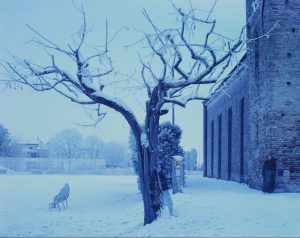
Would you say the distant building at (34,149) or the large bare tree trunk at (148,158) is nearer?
the large bare tree trunk at (148,158)

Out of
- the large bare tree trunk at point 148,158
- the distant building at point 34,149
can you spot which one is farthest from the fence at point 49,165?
the large bare tree trunk at point 148,158

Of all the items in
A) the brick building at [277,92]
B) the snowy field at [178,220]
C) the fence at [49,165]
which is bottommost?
the snowy field at [178,220]

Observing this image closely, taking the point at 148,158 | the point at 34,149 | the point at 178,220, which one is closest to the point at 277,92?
the point at 148,158

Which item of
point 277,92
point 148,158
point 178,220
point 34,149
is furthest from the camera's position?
point 34,149

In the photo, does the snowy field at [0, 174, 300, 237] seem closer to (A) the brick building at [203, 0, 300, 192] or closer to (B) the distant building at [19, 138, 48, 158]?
(A) the brick building at [203, 0, 300, 192]

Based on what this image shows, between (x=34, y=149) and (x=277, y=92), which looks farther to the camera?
(x=34, y=149)

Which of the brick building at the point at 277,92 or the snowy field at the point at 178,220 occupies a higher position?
the brick building at the point at 277,92

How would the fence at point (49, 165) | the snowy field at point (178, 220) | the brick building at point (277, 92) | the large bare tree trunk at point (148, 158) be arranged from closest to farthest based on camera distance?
Result: the snowy field at point (178, 220) → the large bare tree trunk at point (148, 158) → the brick building at point (277, 92) → the fence at point (49, 165)

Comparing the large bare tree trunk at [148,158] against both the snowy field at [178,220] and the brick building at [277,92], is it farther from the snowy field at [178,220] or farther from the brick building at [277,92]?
the brick building at [277,92]

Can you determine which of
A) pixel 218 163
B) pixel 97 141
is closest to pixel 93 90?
pixel 218 163

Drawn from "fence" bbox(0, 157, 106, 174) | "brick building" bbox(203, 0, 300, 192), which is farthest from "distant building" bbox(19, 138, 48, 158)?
"brick building" bbox(203, 0, 300, 192)

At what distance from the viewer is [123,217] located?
14.7m

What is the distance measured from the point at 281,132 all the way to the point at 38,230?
35.0 ft

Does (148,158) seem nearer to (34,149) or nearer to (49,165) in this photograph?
(49,165)
